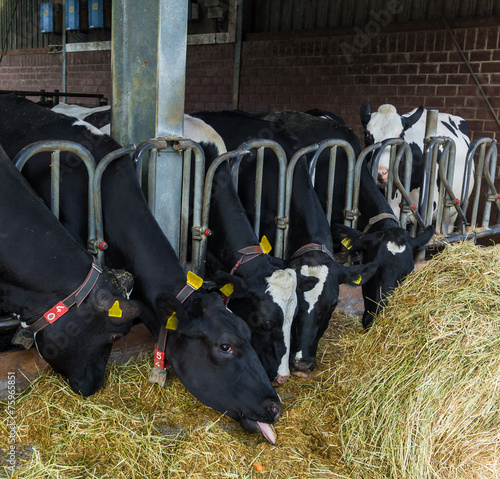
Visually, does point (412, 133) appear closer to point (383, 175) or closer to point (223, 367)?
point (383, 175)

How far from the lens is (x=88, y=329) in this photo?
2.80 metres

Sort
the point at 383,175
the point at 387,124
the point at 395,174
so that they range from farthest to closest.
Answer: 1. the point at 387,124
2. the point at 383,175
3. the point at 395,174

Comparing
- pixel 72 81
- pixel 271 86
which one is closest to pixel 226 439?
pixel 271 86

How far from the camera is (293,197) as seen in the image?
14.2 feet

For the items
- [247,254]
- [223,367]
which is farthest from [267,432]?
[247,254]

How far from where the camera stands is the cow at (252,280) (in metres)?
3.38

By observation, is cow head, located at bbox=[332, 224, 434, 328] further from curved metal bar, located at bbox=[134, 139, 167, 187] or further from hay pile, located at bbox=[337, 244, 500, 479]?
curved metal bar, located at bbox=[134, 139, 167, 187]

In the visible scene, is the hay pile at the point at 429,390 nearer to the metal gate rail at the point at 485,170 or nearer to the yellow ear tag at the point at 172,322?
the yellow ear tag at the point at 172,322

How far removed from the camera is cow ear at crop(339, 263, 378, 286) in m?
3.91

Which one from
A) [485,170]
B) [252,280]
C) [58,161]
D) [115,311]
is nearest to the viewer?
[115,311]

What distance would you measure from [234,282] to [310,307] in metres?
0.58

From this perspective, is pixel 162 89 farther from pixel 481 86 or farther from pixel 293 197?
pixel 481 86
